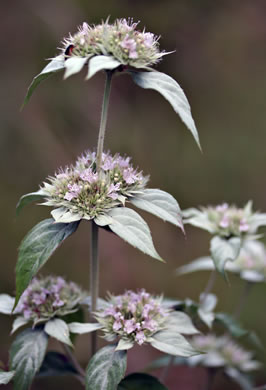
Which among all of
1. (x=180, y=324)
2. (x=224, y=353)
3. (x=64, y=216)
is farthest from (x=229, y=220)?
(x=224, y=353)

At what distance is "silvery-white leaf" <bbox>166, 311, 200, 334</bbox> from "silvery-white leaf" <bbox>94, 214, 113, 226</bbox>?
0.32 metres

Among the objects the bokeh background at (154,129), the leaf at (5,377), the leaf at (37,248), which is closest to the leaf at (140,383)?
the leaf at (5,377)

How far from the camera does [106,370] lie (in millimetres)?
999

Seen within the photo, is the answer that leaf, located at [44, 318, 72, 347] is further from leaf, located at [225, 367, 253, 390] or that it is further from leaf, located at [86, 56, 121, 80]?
leaf, located at [225, 367, 253, 390]

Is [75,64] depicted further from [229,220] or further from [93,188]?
[229,220]

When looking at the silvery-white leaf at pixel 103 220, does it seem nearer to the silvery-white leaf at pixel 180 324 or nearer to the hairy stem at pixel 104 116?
the hairy stem at pixel 104 116

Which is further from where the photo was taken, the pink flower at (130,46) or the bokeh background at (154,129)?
the bokeh background at (154,129)

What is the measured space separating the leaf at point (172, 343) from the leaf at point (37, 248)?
0.96ft

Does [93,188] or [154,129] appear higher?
[154,129]

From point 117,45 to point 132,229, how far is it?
33cm

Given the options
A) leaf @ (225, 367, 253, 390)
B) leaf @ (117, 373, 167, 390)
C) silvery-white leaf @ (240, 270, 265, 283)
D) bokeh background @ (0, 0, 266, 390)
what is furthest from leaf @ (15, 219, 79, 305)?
bokeh background @ (0, 0, 266, 390)

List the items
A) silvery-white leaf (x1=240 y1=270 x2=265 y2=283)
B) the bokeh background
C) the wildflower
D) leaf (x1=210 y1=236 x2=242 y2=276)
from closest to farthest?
1. the wildflower
2. leaf (x1=210 y1=236 x2=242 y2=276)
3. silvery-white leaf (x1=240 y1=270 x2=265 y2=283)
4. the bokeh background

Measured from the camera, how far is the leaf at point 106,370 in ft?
3.19

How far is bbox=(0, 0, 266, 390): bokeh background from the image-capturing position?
8.63 feet
